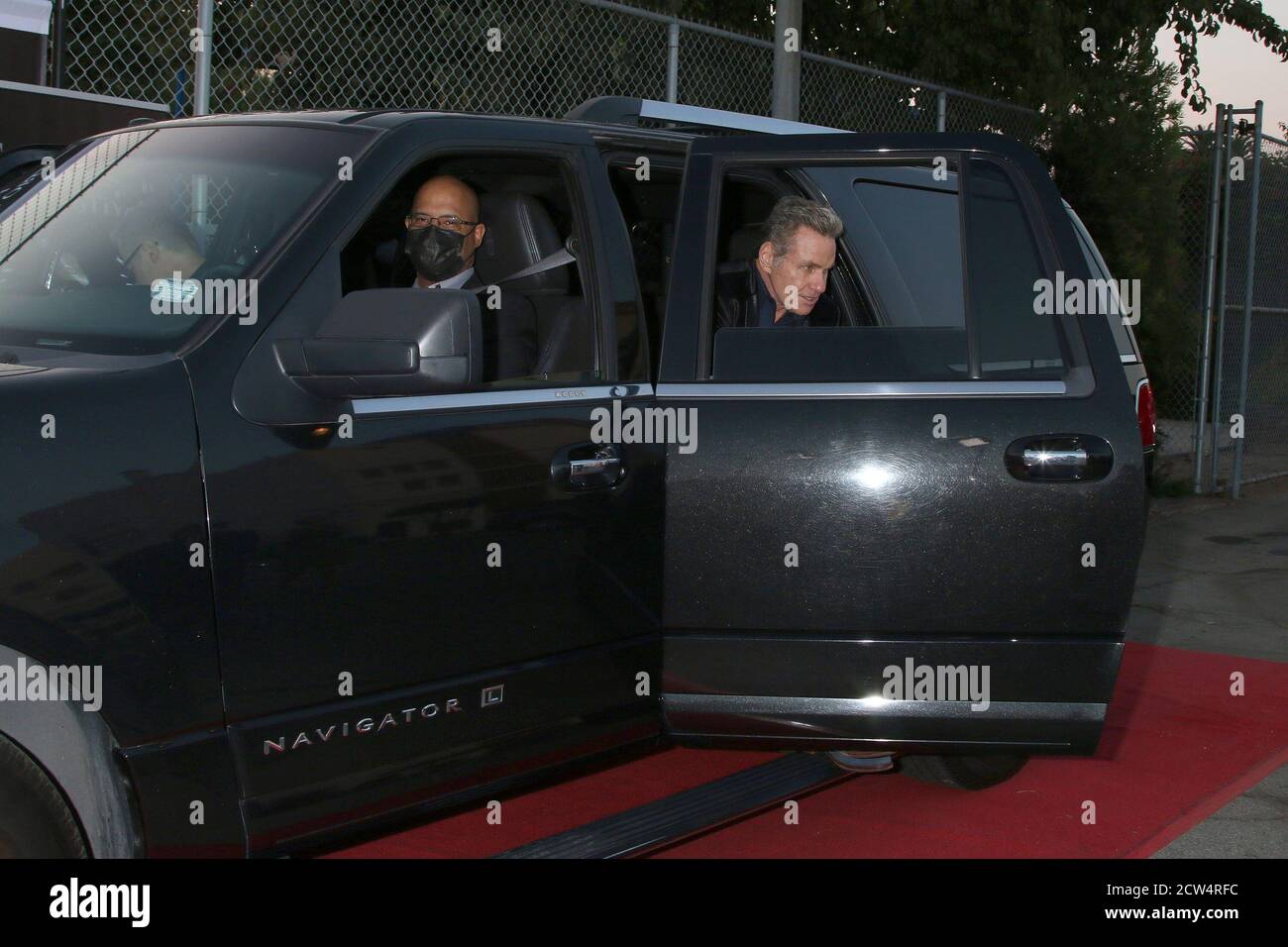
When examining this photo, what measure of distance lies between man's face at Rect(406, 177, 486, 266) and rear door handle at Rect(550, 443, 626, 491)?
0.80 meters

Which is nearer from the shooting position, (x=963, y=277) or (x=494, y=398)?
(x=494, y=398)

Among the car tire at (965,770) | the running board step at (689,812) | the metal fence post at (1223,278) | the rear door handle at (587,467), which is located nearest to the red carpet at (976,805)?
the car tire at (965,770)

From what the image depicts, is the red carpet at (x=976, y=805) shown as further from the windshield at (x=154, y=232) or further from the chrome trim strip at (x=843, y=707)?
the windshield at (x=154, y=232)

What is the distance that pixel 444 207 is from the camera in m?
4.14

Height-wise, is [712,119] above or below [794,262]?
above

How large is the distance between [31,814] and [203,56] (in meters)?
4.47

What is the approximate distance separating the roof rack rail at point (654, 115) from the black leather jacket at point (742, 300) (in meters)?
0.46

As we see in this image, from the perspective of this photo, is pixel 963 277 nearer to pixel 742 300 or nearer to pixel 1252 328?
pixel 742 300

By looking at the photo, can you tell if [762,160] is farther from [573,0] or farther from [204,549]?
[573,0]

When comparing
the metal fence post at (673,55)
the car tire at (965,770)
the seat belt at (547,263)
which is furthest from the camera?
the metal fence post at (673,55)

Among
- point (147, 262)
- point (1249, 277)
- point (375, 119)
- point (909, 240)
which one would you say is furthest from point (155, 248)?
point (1249, 277)

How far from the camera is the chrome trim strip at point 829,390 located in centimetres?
391

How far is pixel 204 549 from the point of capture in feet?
9.71
